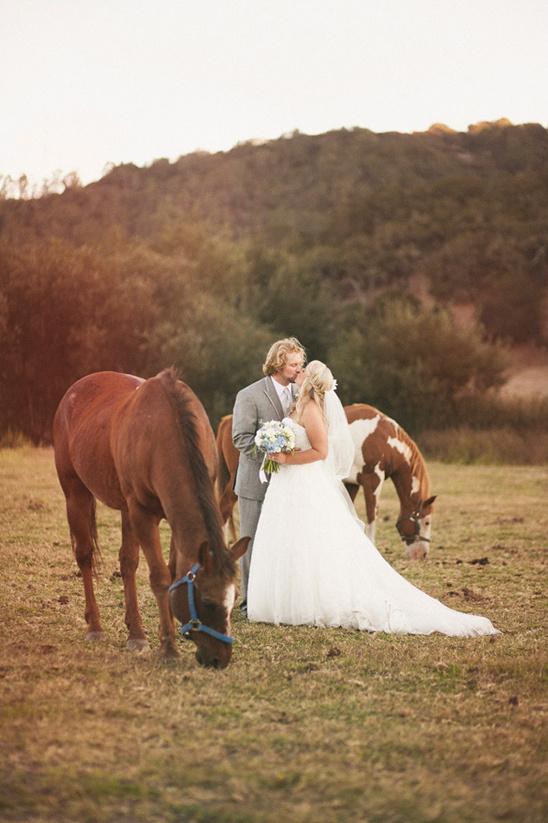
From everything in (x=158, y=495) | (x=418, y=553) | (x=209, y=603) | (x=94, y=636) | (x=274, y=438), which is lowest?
(x=418, y=553)

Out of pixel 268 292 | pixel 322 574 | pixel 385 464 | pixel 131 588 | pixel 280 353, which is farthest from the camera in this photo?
pixel 268 292

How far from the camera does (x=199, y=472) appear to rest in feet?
14.4

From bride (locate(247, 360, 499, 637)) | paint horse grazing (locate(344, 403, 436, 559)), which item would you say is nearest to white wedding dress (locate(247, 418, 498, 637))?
bride (locate(247, 360, 499, 637))

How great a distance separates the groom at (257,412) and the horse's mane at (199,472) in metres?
1.56

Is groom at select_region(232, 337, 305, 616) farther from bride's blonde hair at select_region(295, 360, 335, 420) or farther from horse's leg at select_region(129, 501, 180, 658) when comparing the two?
horse's leg at select_region(129, 501, 180, 658)

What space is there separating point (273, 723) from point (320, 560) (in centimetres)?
227

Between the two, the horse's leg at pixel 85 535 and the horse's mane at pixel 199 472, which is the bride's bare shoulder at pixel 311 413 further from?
the horse's leg at pixel 85 535

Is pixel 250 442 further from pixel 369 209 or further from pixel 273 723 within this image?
pixel 369 209

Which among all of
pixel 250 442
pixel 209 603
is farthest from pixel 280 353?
pixel 209 603

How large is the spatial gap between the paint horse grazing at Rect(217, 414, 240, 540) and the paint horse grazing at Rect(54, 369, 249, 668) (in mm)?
2364

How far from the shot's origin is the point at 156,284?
81.2 feet

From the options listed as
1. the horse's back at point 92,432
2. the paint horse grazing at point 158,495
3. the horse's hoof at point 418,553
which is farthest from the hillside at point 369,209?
the paint horse grazing at point 158,495

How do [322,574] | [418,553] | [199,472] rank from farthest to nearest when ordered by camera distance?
1. [418,553]
2. [322,574]
3. [199,472]

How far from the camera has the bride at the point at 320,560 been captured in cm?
565
